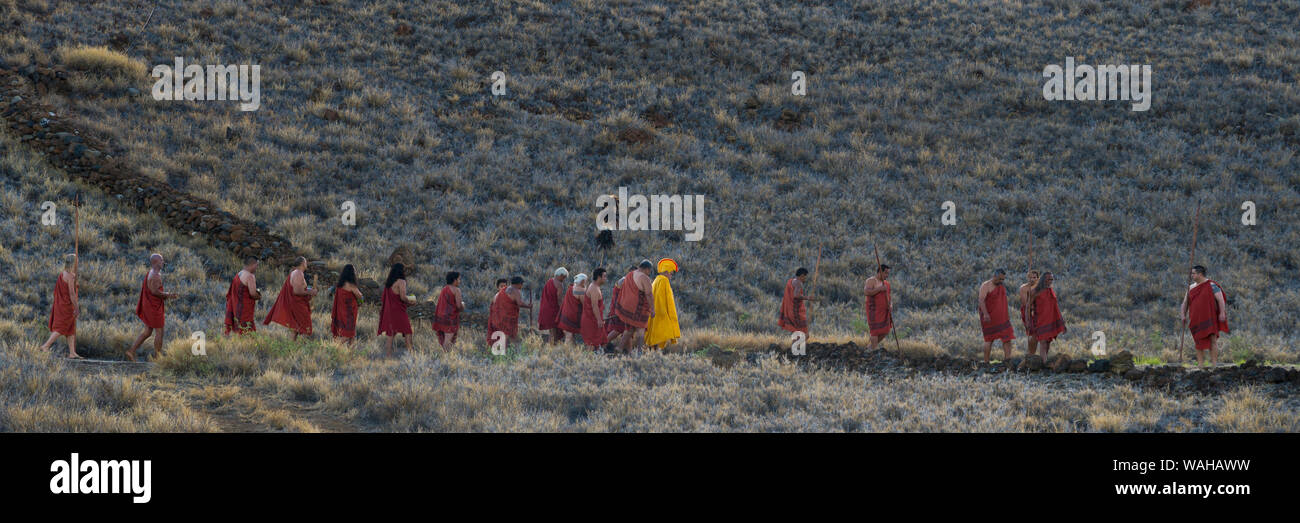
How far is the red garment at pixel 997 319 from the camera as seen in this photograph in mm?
13109

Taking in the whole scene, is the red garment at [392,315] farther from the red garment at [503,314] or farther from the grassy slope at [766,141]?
the grassy slope at [766,141]

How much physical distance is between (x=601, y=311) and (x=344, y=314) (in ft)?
11.5

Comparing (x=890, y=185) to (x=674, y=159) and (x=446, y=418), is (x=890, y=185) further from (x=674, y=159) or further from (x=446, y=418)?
(x=446, y=418)

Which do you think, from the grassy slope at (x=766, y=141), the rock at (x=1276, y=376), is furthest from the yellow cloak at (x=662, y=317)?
the rock at (x=1276, y=376)

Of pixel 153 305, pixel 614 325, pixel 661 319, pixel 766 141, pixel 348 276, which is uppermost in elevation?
pixel 766 141

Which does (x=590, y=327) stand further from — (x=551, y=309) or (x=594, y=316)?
(x=551, y=309)

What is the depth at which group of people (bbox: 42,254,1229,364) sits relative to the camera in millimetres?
12070

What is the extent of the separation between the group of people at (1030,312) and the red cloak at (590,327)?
9.02 feet

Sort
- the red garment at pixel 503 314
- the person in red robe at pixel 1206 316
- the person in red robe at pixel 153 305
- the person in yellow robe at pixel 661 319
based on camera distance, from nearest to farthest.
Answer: the person in red robe at pixel 153 305, the person in red robe at pixel 1206 316, the person in yellow robe at pixel 661 319, the red garment at pixel 503 314

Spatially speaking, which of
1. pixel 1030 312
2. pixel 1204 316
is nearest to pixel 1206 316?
pixel 1204 316

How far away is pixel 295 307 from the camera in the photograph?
42.2 feet

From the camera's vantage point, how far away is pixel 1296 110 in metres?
28.3

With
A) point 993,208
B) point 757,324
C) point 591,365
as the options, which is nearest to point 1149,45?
point 993,208

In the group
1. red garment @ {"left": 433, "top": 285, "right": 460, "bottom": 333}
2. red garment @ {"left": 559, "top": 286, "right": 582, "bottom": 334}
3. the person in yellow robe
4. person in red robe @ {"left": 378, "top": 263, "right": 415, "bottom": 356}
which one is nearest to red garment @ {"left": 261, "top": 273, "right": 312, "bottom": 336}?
person in red robe @ {"left": 378, "top": 263, "right": 415, "bottom": 356}
